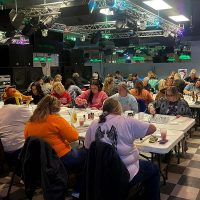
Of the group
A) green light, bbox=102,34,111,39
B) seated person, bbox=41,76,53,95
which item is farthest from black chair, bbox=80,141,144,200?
green light, bbox=102,34,111,39

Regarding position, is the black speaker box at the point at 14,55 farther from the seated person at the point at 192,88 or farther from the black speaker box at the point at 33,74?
the seated person at the point at 192,88

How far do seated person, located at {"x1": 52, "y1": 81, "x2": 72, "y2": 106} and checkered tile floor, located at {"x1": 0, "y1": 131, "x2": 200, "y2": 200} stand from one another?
227 cm

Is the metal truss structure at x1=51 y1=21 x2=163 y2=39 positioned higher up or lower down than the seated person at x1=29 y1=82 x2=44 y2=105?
higher up

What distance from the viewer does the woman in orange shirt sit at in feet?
8.79

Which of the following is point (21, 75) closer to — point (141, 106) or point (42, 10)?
point (42, 10)

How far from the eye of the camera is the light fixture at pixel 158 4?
6.95 metres

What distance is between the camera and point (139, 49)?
18.8 meters

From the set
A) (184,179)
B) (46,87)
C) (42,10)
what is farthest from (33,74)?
(184,179)

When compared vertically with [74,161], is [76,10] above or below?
above

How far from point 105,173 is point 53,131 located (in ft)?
2.44

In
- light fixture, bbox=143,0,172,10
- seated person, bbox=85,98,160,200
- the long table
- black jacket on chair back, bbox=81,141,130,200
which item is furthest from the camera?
light fixture, bbox=143,0,172,10

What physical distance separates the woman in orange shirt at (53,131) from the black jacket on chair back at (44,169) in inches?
6.9

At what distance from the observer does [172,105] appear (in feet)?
14.1

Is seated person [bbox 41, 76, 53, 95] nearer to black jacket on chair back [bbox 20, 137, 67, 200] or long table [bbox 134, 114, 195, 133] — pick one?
long table [bbox 134, 114, 195, 133]
